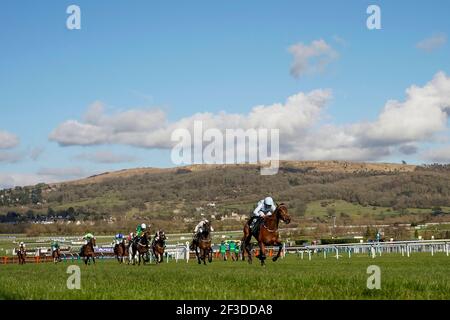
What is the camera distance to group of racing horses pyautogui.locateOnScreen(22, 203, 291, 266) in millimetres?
24125

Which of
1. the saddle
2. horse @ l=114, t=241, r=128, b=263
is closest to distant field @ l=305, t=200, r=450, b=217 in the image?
horse @ l=114, t=241, r=128, b=263

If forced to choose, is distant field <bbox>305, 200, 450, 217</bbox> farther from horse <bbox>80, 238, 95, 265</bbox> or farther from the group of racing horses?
horse <bbox>80, 238, 95, 265</bbox>

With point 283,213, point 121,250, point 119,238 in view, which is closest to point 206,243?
point 283,213

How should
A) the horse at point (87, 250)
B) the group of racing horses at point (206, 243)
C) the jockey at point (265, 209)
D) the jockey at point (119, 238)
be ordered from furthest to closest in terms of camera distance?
the jockey at point (119, 238), the horse at point (87, 250), the jockey at point (265, 209), the group of racing horses at point (206, 243)

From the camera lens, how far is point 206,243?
3584 cm

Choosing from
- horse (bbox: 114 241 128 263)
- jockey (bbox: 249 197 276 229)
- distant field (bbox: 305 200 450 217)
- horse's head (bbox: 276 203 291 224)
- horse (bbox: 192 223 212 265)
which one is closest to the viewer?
horse's head (bbox: 276 203 291 224)

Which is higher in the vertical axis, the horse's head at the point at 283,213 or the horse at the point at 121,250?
the horse's head at the point at 283,213

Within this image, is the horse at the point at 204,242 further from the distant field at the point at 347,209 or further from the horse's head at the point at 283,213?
the distant field at the point at 347,209

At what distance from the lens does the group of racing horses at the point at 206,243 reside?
950 inches

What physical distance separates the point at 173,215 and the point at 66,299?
16359 centimetres

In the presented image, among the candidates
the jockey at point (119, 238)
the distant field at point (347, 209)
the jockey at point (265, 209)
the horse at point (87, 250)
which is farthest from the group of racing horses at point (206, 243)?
the distant field at point (347, 209)

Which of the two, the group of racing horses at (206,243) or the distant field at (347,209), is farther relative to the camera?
the distant field at (347,209)

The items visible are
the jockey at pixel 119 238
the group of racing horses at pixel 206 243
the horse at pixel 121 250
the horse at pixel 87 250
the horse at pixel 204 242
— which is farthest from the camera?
the jockey at pixel 119 238

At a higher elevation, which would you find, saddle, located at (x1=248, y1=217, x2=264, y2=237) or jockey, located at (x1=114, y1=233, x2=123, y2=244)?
saddle, located at (x1=248, y1=217, x2=264, y2=237)
